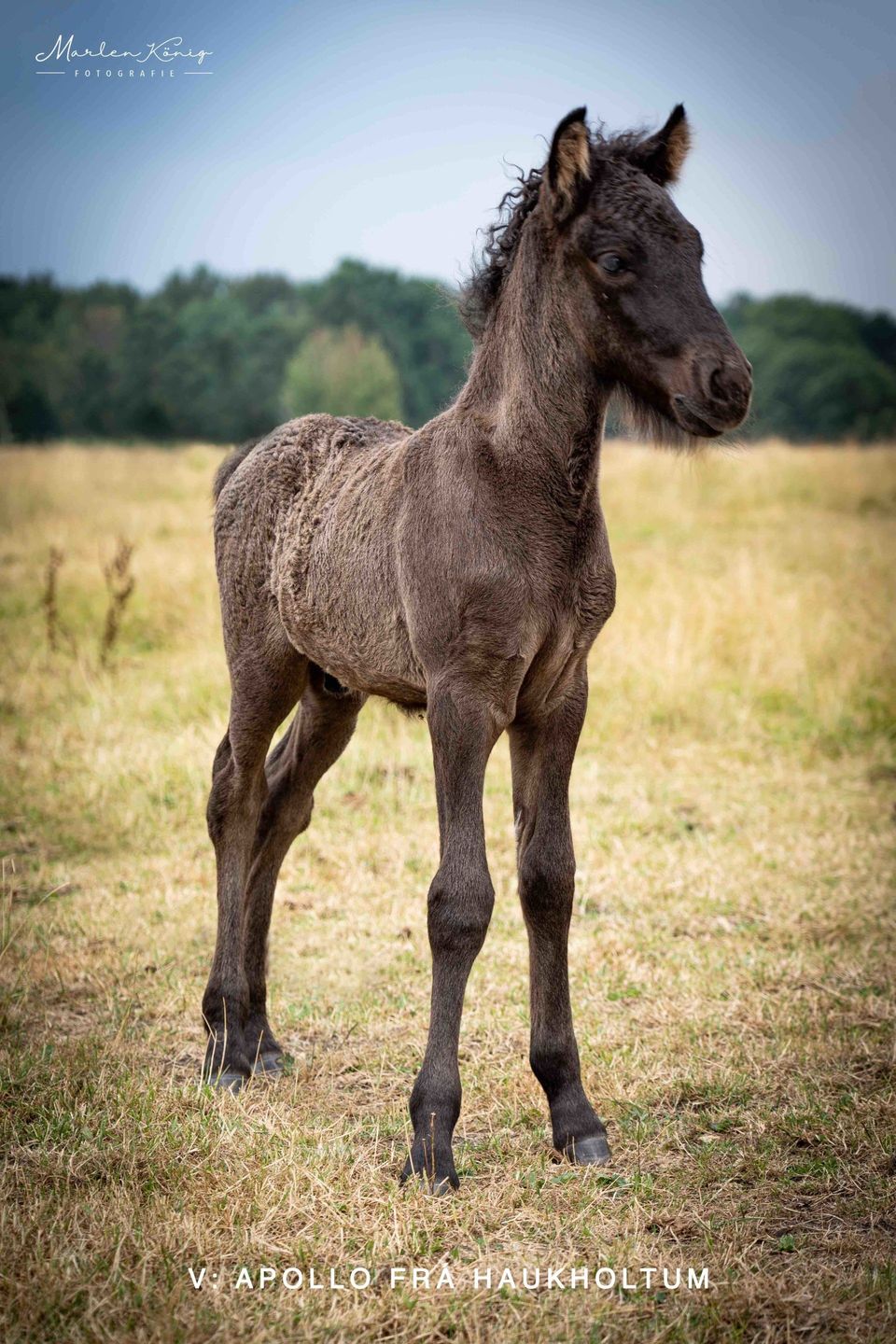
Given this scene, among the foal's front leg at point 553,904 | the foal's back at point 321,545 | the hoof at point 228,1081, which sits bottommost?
the hoof at point 228,1081

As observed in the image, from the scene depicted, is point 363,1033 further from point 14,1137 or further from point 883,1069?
point 883,1069

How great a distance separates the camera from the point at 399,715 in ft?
30.7

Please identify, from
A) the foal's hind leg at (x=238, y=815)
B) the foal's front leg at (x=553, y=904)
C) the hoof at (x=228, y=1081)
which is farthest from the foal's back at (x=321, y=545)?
the hoof at (x=228, y=1081)

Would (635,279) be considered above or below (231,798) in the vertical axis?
above

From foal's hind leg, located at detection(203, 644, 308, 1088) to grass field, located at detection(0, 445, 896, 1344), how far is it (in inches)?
9.5

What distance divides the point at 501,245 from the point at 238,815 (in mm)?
2451

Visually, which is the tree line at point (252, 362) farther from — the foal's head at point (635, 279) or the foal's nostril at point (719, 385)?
the foal's nostril at point (719, 385)

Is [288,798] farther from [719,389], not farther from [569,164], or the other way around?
[569,164]

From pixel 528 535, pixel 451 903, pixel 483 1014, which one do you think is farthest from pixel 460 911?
pixel 483 1014

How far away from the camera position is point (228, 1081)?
448cm

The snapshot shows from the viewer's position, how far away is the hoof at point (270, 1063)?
4637 mm

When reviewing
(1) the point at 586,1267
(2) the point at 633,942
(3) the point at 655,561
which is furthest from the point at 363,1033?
(3) the point at 655,561

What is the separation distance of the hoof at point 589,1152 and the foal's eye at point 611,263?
8.97ft

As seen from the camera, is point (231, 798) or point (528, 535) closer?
point (528, 535)
